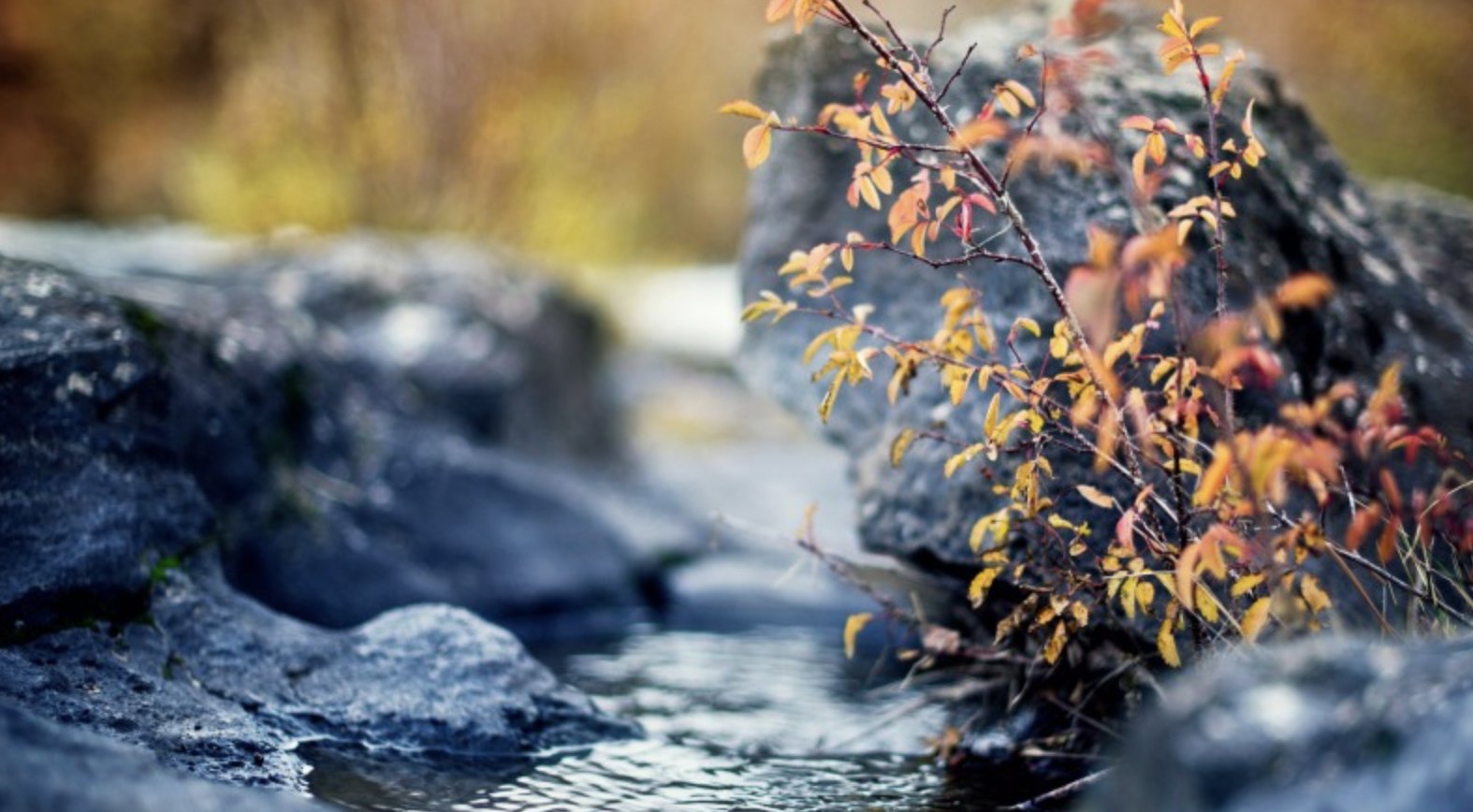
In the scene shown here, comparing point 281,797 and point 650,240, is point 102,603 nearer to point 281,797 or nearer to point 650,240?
point 281,797

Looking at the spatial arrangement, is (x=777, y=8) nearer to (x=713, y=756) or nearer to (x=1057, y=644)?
(x=1057, y=644)

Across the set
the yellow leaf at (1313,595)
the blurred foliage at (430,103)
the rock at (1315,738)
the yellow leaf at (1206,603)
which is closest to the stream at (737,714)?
the yellow leaf at (1206,603)

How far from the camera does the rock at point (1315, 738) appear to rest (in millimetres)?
1350

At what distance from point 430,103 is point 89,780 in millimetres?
7704

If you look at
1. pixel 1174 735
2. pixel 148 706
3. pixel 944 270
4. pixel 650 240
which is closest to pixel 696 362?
pixel 650 240

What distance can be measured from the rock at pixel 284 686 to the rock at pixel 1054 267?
101 cm

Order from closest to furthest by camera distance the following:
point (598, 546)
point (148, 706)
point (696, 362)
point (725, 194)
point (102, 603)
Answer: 1. point (148, 706)
2. point (102, 603)
3. point (598, 546)
4. point (696, 362)
5. point (725, 194)

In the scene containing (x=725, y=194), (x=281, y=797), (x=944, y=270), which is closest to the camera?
(x=281, y=797)

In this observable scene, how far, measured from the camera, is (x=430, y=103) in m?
8.94

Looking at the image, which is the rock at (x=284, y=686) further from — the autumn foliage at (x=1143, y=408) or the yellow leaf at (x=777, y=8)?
the yellow leaf at (x=777, y=8)

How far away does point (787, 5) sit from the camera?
2291 mm

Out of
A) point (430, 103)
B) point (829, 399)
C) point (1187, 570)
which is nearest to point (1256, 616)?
point (1187, 570)

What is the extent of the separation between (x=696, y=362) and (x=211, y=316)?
25.0 feet

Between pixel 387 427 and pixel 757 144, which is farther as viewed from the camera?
pixel 387 427
